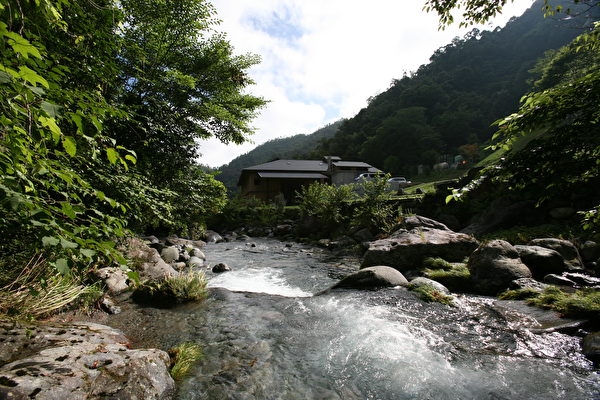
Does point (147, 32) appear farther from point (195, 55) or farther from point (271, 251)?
point (271, 251)

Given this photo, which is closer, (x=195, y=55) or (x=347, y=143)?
(x=195, y=55)

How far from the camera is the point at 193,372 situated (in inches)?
134

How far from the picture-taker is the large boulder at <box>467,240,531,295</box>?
20.5 ft

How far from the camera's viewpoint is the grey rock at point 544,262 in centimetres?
684

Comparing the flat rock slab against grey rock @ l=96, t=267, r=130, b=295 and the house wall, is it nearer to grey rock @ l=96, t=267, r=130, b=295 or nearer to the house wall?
grey rock @ l=96, t=267, r=130, b=295

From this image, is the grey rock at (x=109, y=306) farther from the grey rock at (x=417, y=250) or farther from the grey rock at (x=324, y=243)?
the grey rock at (x=324, y=243)

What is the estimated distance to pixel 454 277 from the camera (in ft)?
22.5

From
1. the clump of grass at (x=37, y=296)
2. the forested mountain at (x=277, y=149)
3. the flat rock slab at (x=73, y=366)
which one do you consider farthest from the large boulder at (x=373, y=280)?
the forested mountain at (x=277, y=149)

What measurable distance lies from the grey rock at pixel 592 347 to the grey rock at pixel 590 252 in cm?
533

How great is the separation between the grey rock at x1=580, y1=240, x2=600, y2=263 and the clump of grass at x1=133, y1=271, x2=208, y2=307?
416 inches

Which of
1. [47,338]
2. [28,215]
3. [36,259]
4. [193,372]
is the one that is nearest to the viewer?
[28,215]

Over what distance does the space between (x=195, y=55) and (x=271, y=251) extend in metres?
10.3

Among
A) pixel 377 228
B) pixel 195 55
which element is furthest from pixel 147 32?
pixel 377 228

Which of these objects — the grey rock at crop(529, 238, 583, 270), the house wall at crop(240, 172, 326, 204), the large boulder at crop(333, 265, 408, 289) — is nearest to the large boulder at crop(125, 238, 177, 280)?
the large boulder at crop(333, 265, 408, 289)
